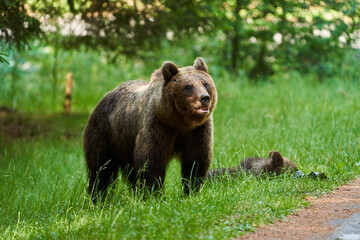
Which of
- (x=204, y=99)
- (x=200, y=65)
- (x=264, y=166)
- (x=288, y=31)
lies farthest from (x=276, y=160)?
(x=288, y=31)

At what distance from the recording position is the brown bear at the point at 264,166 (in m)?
6.70

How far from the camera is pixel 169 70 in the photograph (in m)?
5.72

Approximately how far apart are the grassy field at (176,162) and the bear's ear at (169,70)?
1.35 meters

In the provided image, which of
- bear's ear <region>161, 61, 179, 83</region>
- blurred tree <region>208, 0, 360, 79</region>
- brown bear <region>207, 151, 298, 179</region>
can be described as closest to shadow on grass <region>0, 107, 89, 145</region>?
blurred tree <region>208, 0, 360, 79</region>

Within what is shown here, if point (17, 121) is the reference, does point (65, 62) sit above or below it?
above

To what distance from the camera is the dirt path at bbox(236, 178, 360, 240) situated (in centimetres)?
423

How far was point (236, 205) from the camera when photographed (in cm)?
499

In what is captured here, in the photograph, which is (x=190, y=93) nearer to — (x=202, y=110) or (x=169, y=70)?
(x=202, y=110)

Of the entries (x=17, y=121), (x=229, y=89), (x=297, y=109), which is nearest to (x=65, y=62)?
(x=17, y=121)

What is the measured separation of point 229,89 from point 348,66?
4531mm

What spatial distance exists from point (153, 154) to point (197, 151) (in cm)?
53

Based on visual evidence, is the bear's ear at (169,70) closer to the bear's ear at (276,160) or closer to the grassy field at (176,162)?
the grassy field at (176,162)

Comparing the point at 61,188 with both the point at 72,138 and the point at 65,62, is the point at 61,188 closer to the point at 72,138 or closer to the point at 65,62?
the point at 72,138

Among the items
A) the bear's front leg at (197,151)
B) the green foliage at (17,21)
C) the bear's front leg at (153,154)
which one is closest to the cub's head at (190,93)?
the bear's front leg at (197,151)
